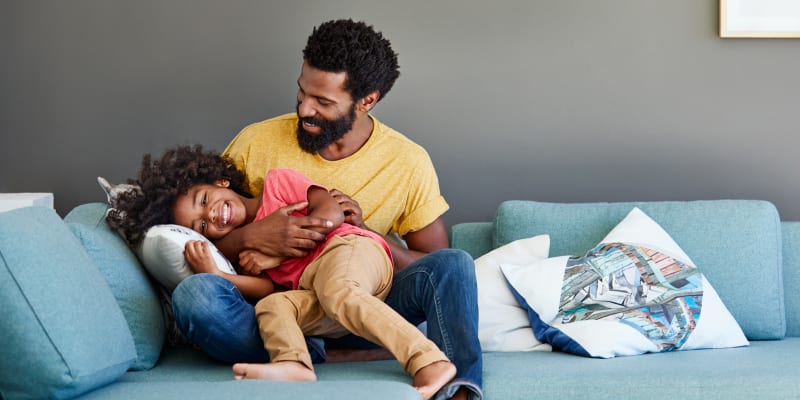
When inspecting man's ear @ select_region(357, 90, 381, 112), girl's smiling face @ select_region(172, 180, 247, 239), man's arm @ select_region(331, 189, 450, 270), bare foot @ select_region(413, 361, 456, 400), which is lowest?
bare foot @ select_region(413, 361, 456, 400)

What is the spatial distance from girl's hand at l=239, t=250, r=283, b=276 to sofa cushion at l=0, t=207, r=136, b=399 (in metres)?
0.56

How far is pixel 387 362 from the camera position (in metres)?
2.17

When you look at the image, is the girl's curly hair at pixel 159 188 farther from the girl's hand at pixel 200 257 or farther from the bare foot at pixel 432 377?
the bare foot at pixel 432 377

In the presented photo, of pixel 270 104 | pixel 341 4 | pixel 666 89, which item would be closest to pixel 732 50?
pixel 666 89

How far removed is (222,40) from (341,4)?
432 mm

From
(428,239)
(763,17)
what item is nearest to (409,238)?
(428,239)

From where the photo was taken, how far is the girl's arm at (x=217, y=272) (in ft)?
7.20

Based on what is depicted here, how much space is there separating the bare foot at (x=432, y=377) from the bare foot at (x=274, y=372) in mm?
236

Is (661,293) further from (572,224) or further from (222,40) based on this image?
(222,40)

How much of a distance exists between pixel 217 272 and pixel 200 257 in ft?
0.19

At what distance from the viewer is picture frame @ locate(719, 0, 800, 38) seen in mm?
2971

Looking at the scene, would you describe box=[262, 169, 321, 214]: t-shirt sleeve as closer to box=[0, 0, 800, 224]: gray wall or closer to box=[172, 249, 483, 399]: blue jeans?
box=[172, 249, 483, 399]: blue jeans

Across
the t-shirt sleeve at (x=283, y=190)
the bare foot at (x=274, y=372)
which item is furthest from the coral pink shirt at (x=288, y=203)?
the bare foot at (x=274, y=372)

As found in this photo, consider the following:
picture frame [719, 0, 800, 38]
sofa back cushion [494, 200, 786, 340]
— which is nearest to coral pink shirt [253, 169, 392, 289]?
sofa back cushion [494, 200, 786, 340]
